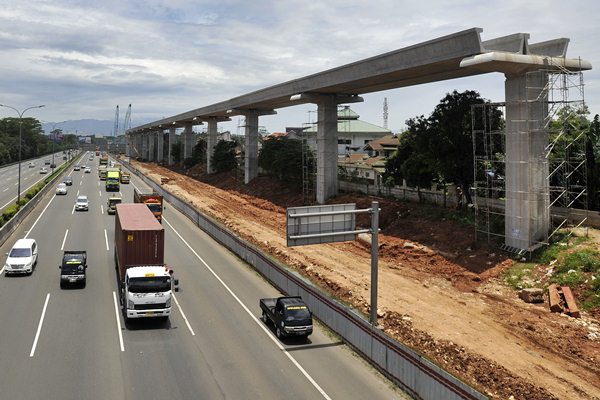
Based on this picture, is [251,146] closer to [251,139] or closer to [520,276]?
[251,139]

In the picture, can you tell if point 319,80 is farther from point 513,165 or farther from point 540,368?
point 540,368

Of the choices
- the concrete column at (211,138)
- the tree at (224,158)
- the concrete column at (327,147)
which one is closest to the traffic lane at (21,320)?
the concrete column at (327,147)

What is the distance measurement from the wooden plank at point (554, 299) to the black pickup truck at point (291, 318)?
1457cm

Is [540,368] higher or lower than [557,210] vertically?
lower

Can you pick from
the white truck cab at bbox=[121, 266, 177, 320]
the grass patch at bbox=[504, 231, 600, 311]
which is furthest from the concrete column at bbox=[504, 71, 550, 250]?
the white truck cab at bbox=[121, 266, 177, 320]

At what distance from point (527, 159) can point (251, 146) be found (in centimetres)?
6064

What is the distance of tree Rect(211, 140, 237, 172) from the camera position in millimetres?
109250

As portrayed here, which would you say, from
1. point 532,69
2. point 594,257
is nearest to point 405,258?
point 594,257

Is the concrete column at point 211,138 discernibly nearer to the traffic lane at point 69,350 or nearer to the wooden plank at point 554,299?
the traffic lane at point 69,350

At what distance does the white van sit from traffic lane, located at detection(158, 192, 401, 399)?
9.65m

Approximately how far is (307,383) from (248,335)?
227 inches

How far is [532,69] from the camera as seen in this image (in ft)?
116

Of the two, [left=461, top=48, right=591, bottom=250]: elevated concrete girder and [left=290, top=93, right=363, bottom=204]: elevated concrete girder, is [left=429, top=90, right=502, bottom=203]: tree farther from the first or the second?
[left=290, top=93, right=363, bottom=204]: elevated concrete girder

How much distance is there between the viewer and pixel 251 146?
90.8 meters
